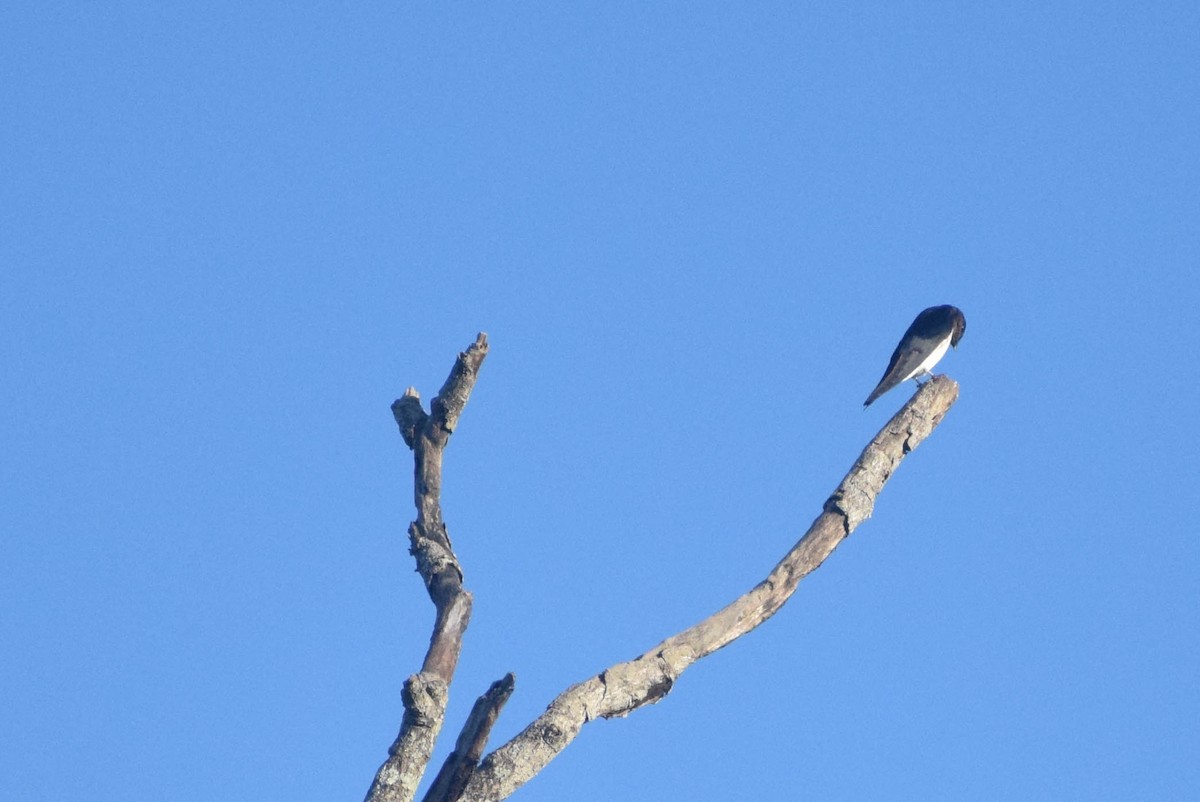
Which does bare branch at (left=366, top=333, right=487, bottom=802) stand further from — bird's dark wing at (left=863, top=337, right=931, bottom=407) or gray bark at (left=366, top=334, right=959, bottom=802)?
bird's dark wing at (left=863, top=337, right=931, bottom=407)

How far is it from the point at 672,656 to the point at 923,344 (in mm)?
7893

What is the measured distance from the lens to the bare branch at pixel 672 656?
6934mm

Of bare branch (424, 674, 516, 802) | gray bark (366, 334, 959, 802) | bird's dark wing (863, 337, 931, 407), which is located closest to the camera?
bare branch (424, 674, 516, 802)

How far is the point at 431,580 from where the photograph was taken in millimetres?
7906

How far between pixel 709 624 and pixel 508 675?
152 centimetres

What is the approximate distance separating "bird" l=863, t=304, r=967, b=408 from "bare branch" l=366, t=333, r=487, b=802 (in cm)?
687

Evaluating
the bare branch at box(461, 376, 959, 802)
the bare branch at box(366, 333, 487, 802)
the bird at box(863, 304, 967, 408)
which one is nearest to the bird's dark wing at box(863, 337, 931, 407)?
the bird at box(863, 304, 967, 408)

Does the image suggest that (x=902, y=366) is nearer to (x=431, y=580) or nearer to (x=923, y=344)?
(x=923, y=344)

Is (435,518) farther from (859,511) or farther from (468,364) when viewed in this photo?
(859,511)

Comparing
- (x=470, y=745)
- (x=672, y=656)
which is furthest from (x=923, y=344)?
(x=470, y=745)

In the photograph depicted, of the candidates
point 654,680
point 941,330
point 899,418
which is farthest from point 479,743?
point 941,330

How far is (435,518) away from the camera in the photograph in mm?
8297

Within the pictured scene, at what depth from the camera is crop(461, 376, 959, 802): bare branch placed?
6.93 meters

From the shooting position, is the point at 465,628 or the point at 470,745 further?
the point at 465,628
